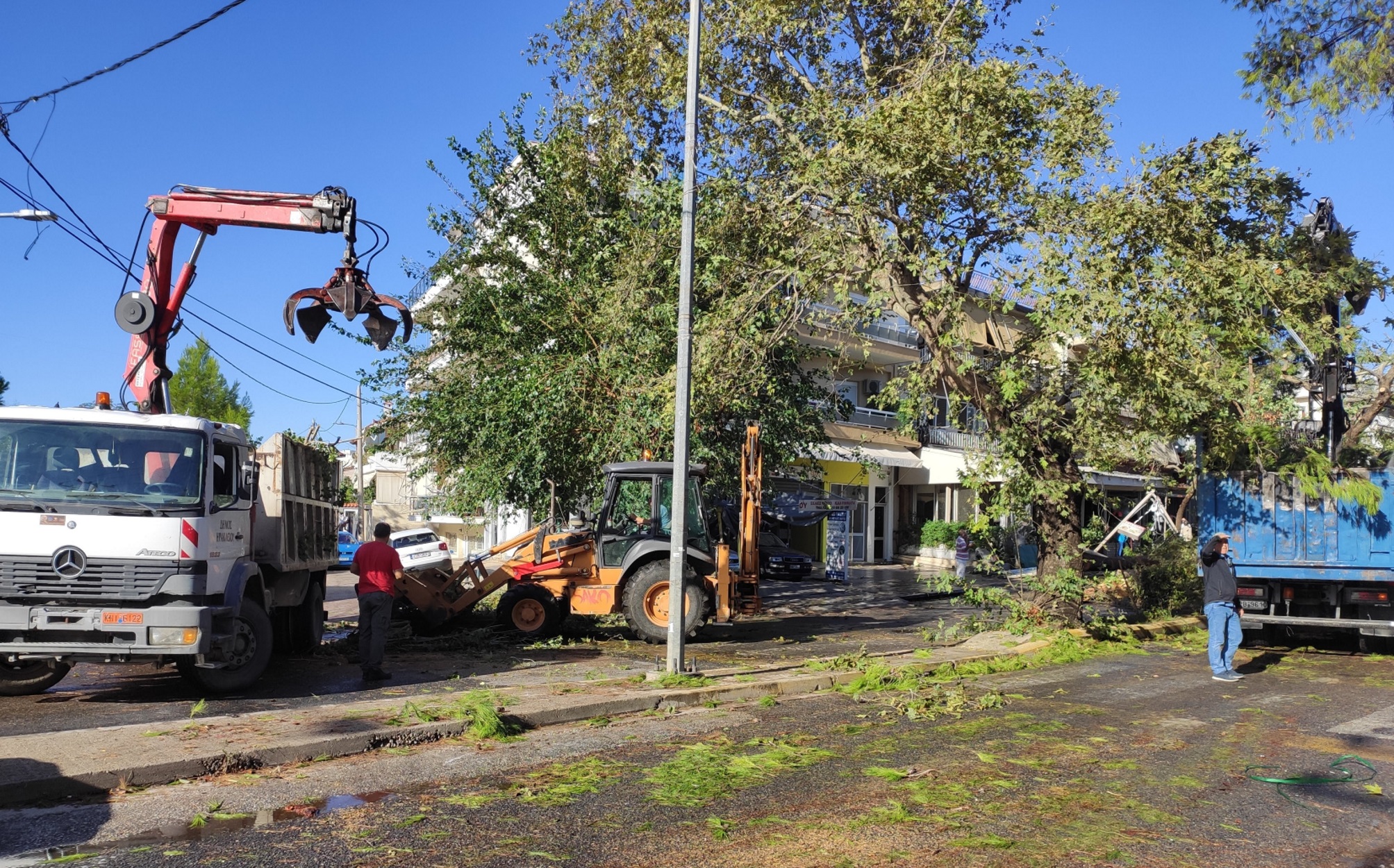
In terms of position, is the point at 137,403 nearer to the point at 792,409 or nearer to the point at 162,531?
the point at 162,531

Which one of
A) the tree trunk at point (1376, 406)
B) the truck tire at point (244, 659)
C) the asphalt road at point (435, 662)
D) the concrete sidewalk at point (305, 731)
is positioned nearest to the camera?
the concrete sidewalk at point (305, 731)

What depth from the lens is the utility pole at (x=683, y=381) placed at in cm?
1141

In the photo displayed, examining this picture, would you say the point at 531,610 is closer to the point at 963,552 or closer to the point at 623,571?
the point at 623,571

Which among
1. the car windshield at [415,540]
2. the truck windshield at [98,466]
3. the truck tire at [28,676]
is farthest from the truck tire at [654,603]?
the truck tire at [28,676]

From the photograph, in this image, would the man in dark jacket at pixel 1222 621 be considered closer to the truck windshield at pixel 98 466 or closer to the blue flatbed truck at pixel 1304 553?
the blue flatbed truck at pixel 1304 553

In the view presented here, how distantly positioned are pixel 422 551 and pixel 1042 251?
10755mm

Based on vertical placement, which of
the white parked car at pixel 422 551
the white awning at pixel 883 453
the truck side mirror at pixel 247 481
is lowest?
the white parked car at pixel 422 551

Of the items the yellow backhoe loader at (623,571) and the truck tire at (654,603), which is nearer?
the truck tire at (654,603)

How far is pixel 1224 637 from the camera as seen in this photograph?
41.1 feet

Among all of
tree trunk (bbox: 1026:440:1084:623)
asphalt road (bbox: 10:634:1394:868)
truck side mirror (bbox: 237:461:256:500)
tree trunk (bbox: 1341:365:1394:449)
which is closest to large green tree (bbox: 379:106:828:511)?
tree trunk (bbox: 1026:440:1084:623)

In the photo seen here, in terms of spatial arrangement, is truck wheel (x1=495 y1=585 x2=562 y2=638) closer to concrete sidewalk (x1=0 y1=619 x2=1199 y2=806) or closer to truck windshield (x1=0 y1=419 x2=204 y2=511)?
concrete sidewalk (x1=0 y1=619 x2=1199 y2=806)

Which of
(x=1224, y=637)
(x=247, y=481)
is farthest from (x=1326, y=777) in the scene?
(x=247, y=481)

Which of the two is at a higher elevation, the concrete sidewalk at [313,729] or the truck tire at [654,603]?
the truck tire at [654,603]

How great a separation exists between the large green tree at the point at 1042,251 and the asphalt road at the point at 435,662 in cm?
368
